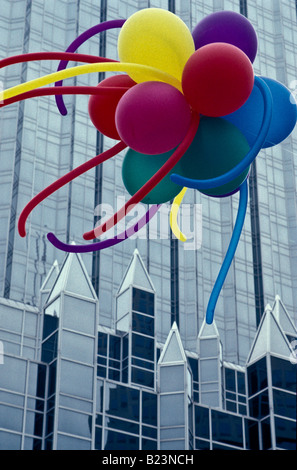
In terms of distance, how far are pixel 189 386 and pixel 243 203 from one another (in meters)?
27.1

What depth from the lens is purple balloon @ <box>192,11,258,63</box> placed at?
10375 mm

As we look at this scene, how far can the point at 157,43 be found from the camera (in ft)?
32.8

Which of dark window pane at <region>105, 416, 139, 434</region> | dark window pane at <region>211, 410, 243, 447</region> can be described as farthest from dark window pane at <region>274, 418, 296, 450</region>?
dark window pane at <region>105, 416, 139, 434</region>

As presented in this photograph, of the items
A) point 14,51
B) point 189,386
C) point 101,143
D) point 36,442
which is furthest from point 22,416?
point 14,51

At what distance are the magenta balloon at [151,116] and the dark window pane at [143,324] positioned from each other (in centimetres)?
3061

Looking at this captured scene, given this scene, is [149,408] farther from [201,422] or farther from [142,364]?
[142,364]

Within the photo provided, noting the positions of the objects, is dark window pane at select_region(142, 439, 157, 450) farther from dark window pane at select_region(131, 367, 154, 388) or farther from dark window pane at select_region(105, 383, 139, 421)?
dark window pane at select_region(131, 367, 154, 388)

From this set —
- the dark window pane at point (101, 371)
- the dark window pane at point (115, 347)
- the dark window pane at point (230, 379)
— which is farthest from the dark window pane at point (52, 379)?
the dark window pane at point (230, 379)

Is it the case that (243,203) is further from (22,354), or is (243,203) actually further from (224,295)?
(224,295)

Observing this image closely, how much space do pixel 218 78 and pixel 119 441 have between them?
27183 millimetres

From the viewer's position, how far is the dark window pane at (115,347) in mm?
41625

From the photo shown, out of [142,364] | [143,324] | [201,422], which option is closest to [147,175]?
[201,422]

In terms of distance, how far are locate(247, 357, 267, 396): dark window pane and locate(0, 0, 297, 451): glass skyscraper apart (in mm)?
53

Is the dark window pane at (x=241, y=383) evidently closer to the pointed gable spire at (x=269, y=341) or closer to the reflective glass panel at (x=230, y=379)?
→ the reflective glass panel at (x=230, y=379)
